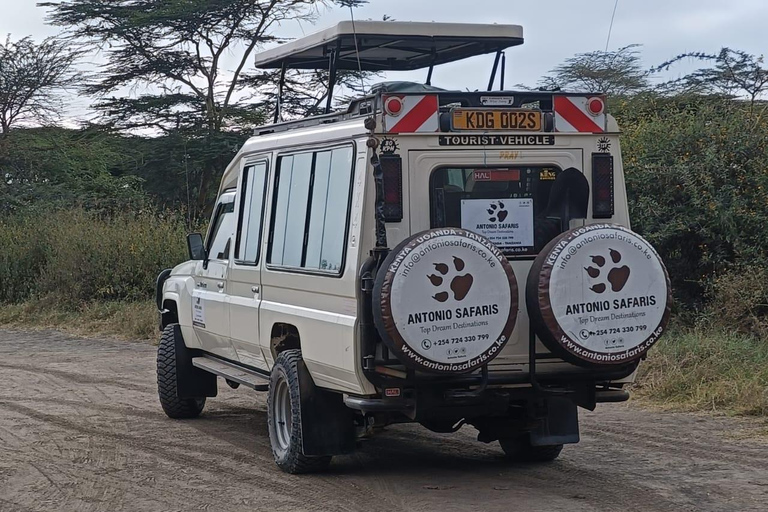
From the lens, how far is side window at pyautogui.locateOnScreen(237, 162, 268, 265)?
813 cm

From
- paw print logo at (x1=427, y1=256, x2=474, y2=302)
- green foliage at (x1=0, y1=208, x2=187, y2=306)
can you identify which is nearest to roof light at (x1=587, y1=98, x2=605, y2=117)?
paw print logo at (x1=427, y1=256, x2=474, y2=302)

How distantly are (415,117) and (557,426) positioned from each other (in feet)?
7.31

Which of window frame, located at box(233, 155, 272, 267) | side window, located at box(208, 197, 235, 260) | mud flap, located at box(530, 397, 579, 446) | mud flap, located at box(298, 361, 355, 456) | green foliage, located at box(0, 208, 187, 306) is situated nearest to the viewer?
mud flap, located at box(298, 361, 355, 456)

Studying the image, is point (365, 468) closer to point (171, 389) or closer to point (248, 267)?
point (248, 267)

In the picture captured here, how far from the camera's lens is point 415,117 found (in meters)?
6.57

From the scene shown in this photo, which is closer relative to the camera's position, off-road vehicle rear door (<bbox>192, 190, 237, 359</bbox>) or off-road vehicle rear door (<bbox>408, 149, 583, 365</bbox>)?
off-road vehicle rear door (<bbox>408, 149, 583, 365</bbox>)

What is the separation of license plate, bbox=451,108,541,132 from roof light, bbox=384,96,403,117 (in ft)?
1.08

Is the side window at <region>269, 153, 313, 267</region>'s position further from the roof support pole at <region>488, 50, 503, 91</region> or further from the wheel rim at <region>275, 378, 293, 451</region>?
the roof support pole at <region>488, 50, 503, 91</region>

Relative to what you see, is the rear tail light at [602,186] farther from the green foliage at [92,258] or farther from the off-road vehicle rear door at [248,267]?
Answer: the green foliage at [92,258]

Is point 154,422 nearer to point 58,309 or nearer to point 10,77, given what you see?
point 58,309

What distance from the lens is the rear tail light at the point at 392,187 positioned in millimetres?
6492

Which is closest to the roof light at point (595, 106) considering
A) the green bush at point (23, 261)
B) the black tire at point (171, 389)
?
the black tire at point (171, 389)

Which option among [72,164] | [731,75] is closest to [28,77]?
[72,164]

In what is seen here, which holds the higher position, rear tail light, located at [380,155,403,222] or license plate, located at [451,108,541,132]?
license plate, located at [451,108,541,132]
